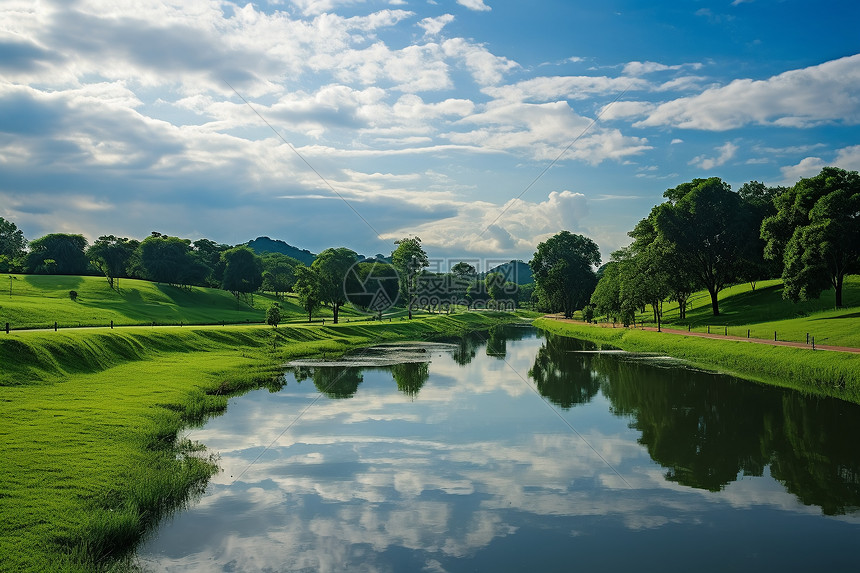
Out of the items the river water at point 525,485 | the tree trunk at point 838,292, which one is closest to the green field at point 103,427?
the river water at point 525,485

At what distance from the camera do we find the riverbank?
36.2 metres

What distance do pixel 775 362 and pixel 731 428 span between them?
19.6m

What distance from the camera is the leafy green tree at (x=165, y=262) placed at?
389ft

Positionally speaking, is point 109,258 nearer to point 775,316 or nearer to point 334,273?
point 334,273

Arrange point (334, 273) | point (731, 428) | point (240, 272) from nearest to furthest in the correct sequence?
point (731, 428) < point (334, 273) < point (240, 272)

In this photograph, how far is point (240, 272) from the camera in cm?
12775

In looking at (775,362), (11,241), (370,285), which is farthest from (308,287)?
(11,241)

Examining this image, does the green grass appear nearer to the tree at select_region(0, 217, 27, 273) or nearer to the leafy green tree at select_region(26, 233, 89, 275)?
the leafy green tree at select_region(26, 233, 89, 275)

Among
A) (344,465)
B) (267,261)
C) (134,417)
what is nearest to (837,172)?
(344,465)

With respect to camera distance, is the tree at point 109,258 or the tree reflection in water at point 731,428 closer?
the tree reflection in water at point 731,428

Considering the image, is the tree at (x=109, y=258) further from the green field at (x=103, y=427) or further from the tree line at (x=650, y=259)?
the green field at (x=103, y=427)

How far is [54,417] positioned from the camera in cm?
2261

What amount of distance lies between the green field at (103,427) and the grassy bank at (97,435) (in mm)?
42

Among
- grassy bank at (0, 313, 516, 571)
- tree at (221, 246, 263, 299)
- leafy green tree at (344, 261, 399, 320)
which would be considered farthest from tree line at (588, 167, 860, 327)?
tree at (221, 246, 263, 299)
